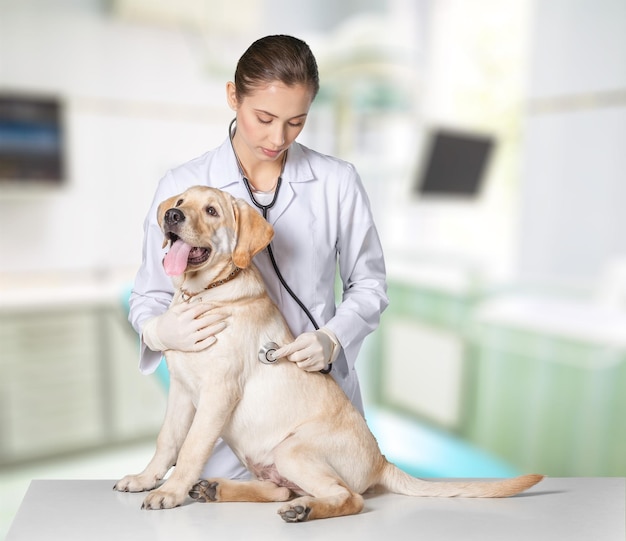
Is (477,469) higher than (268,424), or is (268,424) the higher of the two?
(268,424)

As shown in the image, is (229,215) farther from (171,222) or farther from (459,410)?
(459,410)

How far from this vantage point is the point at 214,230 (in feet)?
3.63

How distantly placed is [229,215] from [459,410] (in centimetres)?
302

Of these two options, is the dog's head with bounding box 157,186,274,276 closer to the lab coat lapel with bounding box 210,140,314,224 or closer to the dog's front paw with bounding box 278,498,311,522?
the lab coat lapel with bounding box 210,140,314,224

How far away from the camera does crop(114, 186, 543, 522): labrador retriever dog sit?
1.11 metres

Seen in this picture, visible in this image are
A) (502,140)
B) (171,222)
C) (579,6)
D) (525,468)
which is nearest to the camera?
(171,222)

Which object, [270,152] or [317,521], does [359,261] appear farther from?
[317,521]

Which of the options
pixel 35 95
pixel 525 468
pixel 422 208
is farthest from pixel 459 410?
pixel 35 95

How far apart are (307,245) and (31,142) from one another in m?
3.16

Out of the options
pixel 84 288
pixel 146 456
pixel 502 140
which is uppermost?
pixel 502 140

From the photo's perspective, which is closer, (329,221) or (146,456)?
(329,221)

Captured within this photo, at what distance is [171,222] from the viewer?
106 centimetres

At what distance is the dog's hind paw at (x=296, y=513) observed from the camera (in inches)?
42.6

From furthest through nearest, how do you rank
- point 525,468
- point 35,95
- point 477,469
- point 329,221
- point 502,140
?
point 502,140
point 35,95
point 525,468
point 477,469
point 329,221
